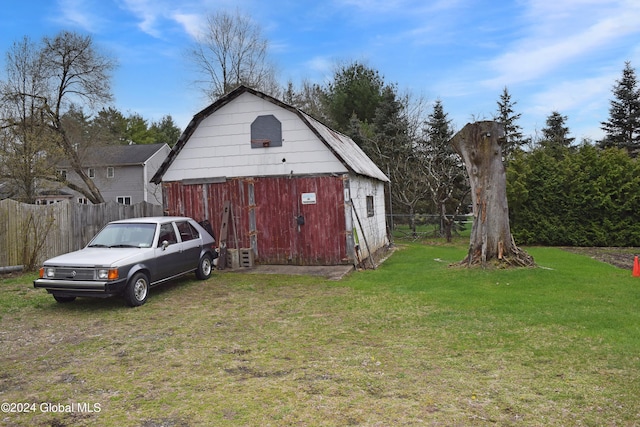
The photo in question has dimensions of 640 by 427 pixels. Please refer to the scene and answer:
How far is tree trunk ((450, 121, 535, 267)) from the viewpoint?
11.3m

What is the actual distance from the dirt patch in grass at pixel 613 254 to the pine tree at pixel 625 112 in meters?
24.0

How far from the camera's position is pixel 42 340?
20.5ft

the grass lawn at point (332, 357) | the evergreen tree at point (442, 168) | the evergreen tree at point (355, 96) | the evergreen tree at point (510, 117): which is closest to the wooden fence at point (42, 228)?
the grass lawn at point (332, 357)

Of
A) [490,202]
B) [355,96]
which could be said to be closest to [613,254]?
[490,202]

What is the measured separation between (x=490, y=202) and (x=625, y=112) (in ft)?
114

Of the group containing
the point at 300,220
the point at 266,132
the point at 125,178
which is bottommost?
the point at 300,220

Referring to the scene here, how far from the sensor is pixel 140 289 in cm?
824

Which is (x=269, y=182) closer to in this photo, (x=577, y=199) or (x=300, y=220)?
(x=300, y=220)

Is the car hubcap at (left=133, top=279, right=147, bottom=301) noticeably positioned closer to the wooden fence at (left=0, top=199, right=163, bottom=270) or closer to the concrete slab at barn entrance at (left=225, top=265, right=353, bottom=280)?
the concrete slab at barn entrance at (left=225, top=265, right=353, bottom=280)

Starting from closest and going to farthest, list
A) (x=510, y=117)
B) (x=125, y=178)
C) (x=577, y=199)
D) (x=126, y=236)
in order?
(x=126, y=236), (x=577, y=199), (x=510, y=117), (x=125, y=178)

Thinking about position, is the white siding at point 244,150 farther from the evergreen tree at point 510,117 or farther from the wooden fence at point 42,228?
the evergreen tree at point 510,117

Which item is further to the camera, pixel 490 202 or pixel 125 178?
pixel 125 178

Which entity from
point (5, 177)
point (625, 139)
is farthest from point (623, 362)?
point (625, 139)

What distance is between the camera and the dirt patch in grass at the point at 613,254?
13.2 meters
